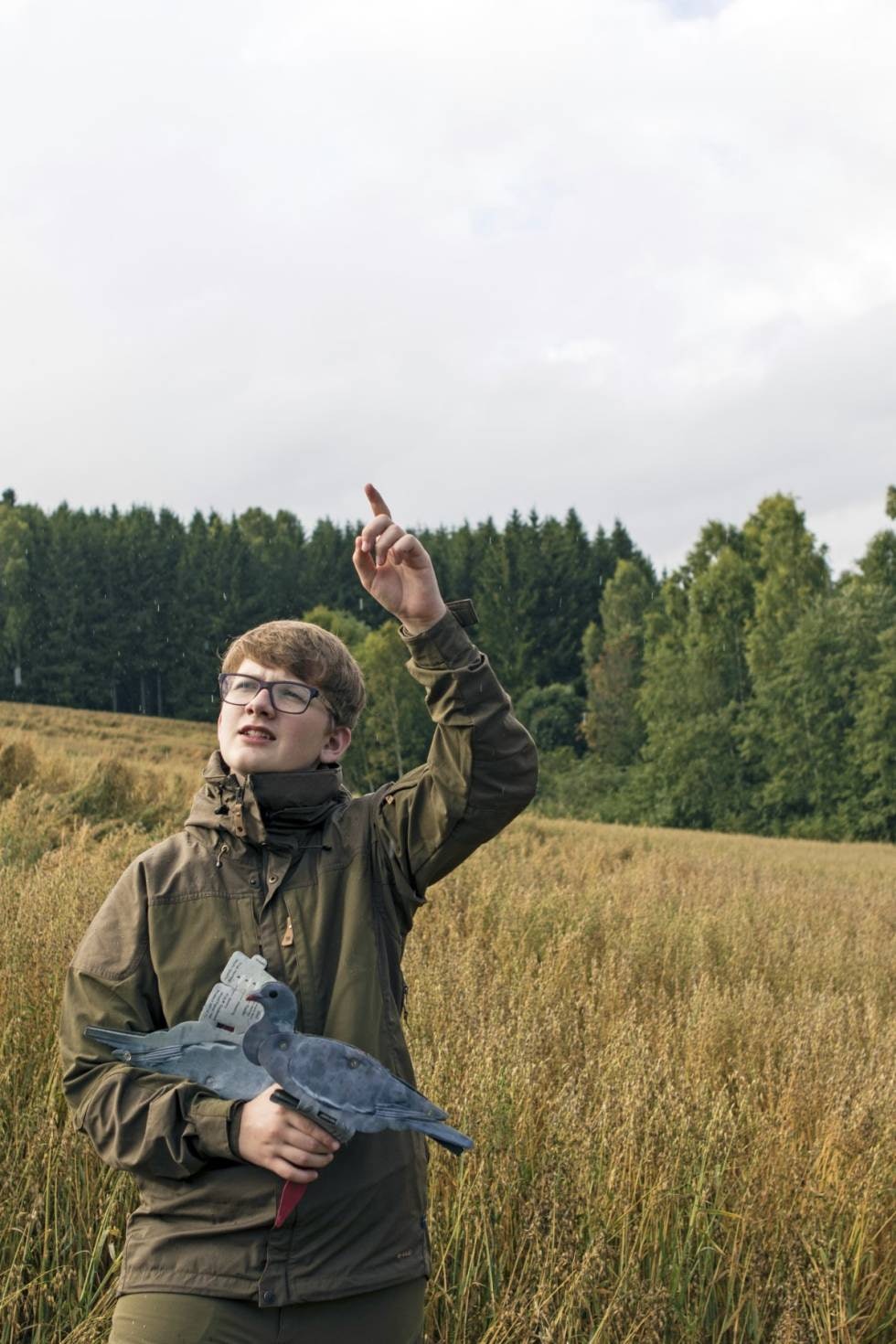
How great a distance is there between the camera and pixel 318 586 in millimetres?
82750

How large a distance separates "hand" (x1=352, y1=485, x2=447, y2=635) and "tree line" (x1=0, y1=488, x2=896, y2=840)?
44849 mm

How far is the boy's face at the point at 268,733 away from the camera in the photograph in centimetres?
213

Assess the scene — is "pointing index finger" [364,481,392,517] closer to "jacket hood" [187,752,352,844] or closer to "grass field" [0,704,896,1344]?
"jacket hood" [187,752,352,844]

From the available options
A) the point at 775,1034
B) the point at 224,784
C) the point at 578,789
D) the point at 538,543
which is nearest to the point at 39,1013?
the point at 224,784

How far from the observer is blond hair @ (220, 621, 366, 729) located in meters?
2.24

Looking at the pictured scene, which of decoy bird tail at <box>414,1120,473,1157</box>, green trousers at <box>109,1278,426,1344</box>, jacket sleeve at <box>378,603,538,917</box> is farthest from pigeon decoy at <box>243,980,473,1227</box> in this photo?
jacket sleeve at <box>378,603,538,917</box>

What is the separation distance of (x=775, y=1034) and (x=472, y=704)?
10.9ft

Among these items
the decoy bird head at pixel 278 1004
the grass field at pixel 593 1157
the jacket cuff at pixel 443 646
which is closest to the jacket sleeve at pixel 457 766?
the jacket cuff at pixel 443 646

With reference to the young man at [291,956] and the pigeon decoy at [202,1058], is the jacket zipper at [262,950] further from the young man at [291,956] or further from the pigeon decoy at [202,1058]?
the pigeon decoy at [202,1058]

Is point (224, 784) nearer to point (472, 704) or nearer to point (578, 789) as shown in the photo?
point (472, 704)

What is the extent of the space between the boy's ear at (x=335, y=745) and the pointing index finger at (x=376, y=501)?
0.46 meters

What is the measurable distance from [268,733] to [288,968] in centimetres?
44

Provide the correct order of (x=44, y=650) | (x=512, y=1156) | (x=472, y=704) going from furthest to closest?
(x=44, y=650) → (x=512, y=1156) → (x=472, y=704)

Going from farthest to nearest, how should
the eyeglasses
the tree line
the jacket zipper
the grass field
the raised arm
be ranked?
1. the tree line
2. the grass field
3. the eyeglasses
4. the raised arm
5. the jacket zipper
